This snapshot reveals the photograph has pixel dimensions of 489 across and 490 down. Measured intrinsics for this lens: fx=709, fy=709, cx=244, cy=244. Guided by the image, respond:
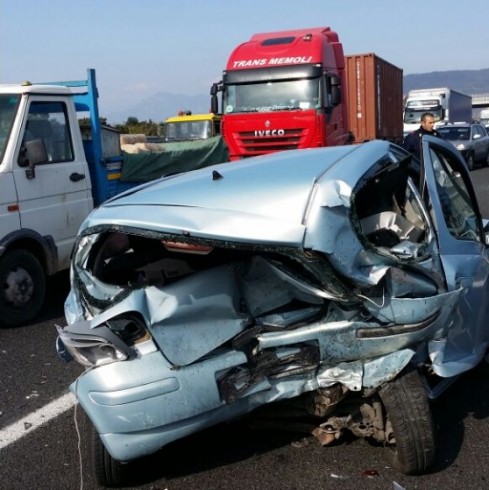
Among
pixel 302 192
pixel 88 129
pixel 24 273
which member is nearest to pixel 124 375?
pixel 302 192

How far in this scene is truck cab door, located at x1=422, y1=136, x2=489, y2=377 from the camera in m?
3.91

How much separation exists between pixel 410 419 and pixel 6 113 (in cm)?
501

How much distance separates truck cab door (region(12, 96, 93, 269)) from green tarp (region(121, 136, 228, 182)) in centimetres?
91

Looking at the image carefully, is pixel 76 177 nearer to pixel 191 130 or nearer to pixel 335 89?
pixel 335 89

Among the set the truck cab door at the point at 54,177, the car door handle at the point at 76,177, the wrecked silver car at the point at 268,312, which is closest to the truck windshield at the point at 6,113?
the truck cab door at the point at 54,177

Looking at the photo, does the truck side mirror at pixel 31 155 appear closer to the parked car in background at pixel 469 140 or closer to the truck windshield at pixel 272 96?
the truck windshield at pixel 272 96

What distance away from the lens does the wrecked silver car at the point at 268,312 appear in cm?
326

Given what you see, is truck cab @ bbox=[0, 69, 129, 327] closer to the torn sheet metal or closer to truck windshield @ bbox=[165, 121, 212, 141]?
the torn sheet metal

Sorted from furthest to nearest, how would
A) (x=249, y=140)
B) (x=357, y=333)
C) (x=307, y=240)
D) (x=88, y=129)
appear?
(x=249, y=140) < (x=88, y=129) < (x=357, y=333) < (x=307, y=240)

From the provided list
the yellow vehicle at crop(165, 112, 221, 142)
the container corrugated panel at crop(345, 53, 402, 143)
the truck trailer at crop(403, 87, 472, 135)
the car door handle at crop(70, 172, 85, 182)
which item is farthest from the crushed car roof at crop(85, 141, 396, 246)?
the truck trailer at crop(403, 87, 472, 135)

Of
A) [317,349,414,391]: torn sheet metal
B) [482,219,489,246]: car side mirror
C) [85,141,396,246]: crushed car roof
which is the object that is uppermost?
[85,141,396,246]: crushed car roof

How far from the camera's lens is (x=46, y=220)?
277 inches

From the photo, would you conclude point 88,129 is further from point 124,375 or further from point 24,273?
point 124,375

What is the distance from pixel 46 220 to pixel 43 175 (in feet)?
1.47
